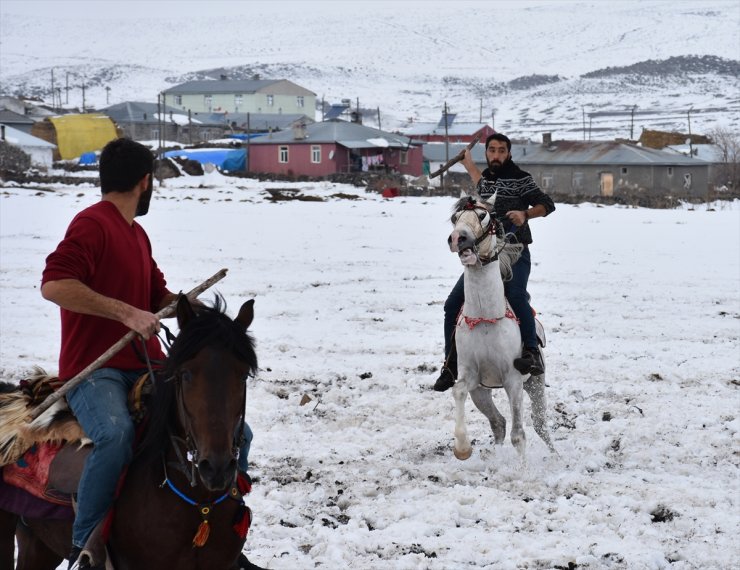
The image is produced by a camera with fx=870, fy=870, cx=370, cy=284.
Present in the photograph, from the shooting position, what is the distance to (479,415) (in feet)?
30.9

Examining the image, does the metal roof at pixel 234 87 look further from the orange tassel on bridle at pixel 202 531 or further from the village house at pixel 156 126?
the orange tassel on bridle at pixel 202 531

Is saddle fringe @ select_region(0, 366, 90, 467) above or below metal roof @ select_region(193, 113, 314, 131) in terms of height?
below

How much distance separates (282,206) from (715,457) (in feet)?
94.4

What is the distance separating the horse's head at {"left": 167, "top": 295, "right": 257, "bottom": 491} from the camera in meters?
3.57

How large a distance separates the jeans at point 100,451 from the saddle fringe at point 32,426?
5.6 inches

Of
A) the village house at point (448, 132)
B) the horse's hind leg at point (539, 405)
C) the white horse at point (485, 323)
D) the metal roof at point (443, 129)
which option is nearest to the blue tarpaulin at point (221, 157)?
the village house at point (448, 132)

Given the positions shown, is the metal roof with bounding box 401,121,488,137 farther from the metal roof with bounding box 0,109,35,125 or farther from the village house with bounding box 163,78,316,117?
the village house with bounding box 163,78,316,117

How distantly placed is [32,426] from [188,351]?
1.03 m

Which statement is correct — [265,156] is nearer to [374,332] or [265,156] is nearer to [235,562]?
[374,332]

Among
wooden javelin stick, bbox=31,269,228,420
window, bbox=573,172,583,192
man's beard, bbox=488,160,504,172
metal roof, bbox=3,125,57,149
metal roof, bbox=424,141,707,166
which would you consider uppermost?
metal roof, bbox=3,125,57,149

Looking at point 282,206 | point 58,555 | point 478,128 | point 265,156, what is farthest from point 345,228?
point 478,128

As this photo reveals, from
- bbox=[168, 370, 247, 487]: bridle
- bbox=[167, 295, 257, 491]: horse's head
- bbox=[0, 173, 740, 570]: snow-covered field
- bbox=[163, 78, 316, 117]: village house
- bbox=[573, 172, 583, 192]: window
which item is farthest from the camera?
bbox=[163, 78, 316, 117]: village house

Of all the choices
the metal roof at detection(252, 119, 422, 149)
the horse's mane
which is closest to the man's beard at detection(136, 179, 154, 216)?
the horse's mane

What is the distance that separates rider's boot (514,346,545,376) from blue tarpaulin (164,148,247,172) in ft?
211
